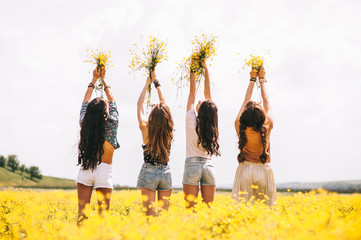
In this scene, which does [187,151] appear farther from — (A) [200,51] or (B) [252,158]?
(A) [200,51]

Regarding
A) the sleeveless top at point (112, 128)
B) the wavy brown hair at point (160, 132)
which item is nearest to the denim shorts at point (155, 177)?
the wavy brown hair at point (160, 132)

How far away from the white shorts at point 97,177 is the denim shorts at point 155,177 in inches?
19.3

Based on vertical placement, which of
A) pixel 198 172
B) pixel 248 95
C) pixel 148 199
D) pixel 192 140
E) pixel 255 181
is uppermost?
pixel 248 95

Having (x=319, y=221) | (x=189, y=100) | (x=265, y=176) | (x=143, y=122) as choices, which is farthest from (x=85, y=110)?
(x=319, y=221)

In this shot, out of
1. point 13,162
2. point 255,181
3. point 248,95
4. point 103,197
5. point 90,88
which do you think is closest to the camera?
point 103,197

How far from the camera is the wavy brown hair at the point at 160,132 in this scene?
194 inches

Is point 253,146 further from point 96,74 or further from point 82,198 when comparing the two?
point 96,74

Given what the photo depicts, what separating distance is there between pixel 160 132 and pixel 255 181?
1684 mm

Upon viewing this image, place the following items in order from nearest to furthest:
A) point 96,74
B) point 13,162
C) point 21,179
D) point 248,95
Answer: point 248,95, point 96,74, point 21,179, point 13,162

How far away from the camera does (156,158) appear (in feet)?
16.1

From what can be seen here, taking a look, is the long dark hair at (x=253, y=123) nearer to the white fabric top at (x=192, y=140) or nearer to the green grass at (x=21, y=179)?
the white fabric top at (x=192, y=140)

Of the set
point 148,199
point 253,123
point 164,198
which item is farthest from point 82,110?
point 253,123

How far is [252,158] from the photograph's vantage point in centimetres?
493

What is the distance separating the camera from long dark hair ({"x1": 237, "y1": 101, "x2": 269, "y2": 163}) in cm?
479
